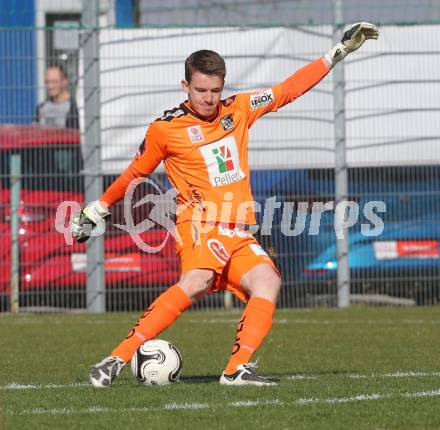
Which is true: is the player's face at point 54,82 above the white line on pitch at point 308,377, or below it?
above

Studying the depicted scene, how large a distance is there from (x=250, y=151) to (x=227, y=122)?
25.2 ft

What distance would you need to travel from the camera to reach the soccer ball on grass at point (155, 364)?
6.97 metres

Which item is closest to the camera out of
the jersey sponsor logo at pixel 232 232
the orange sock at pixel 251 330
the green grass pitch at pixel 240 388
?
the green grass pitch at pixel 240 388

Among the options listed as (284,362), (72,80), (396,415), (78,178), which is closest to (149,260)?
(78,178)

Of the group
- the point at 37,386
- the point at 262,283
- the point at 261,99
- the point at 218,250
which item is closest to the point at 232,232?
the point at 218,250

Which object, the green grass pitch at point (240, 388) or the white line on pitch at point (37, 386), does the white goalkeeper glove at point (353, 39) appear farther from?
the white line on pitch at point (37, 386)

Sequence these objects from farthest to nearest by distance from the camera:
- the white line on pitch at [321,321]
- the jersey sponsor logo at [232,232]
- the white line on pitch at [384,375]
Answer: the white line on pitch at [321,321] < the white line on pitch at [384,375] < the jersey sponsor logo at [232,232]

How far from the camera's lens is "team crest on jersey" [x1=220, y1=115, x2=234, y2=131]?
23.7 ft

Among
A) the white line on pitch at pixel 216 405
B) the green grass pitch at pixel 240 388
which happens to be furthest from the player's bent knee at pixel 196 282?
the white line on pitch at pixel 216 405

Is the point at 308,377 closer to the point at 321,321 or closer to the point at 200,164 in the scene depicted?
the point at 200,164

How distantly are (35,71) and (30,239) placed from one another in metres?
2.00

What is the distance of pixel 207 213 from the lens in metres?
7.09

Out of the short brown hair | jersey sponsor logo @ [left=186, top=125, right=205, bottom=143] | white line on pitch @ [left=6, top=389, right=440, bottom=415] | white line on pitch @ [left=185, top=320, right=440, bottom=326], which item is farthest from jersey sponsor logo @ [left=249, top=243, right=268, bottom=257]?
white line on pitch @ [left=185, top=320, right=440, bottom=326]
